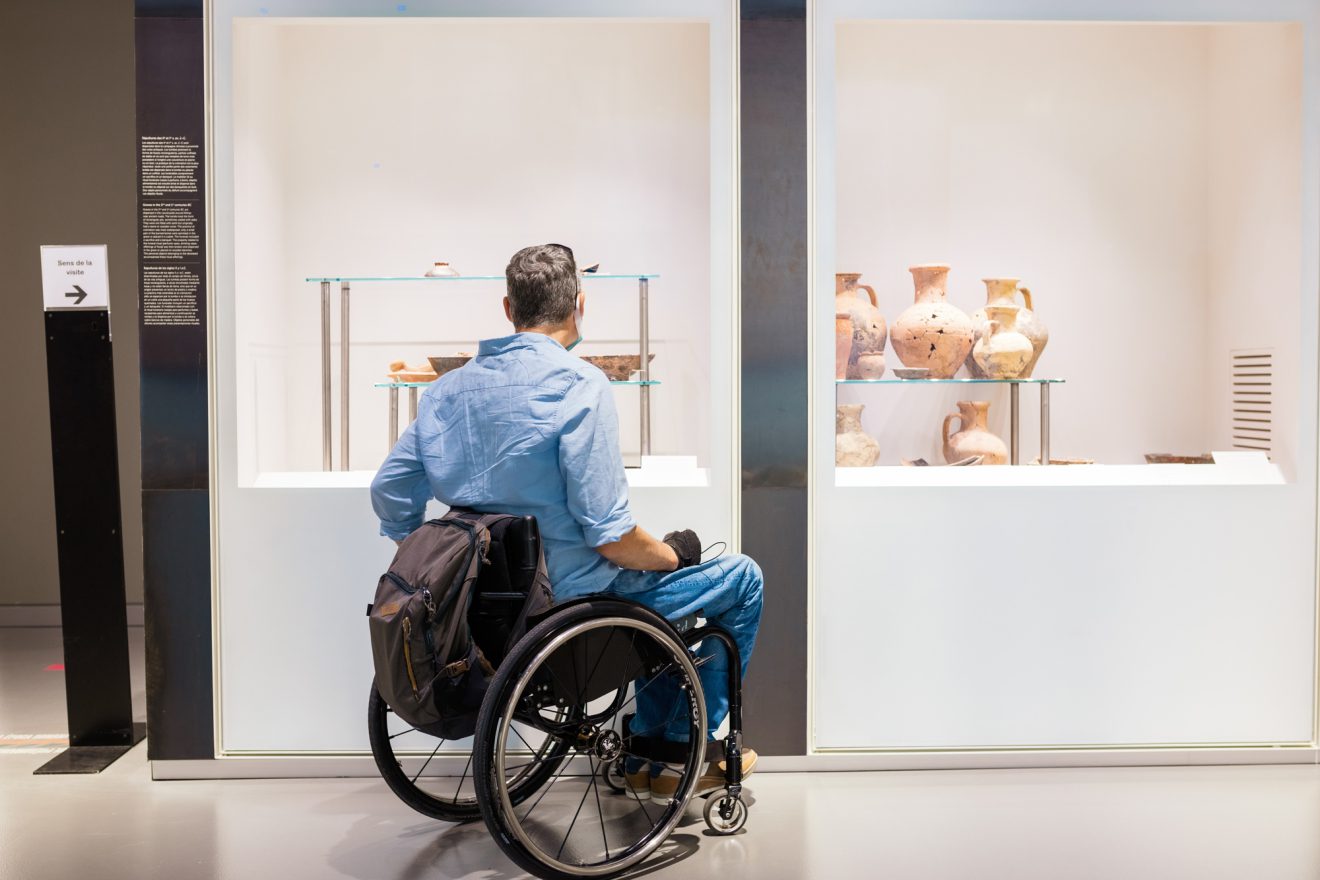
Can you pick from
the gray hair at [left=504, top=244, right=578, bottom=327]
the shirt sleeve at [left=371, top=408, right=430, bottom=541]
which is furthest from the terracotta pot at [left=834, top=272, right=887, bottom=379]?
the shirt sleeve at [left=371, top=408, right=430, bottom=541]

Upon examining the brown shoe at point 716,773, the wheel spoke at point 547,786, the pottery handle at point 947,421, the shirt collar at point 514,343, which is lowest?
the wheel spoke at point 547,786

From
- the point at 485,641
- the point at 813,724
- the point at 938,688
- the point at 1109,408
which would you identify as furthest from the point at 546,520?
the point at 1109,408

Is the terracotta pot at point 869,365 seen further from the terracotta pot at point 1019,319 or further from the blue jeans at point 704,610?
the blue jeans at point 704,610

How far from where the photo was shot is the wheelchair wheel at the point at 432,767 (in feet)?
8.86

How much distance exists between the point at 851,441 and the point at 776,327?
1.52ft

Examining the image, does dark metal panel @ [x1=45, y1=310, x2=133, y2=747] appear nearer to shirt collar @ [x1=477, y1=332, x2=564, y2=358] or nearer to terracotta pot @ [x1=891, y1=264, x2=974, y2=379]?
shirt collar @ [x1=477, y1=332, x2=564, y2=358]

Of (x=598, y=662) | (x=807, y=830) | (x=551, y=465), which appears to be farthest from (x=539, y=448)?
(x=807, y=830)

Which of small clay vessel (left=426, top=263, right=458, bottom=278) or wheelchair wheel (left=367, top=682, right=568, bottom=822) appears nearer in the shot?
wheelchair wheel (left=367, top=682, right=568, bottom=822)

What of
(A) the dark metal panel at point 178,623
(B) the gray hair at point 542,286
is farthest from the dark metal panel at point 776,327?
(A) the dark metal panel at point 178,623

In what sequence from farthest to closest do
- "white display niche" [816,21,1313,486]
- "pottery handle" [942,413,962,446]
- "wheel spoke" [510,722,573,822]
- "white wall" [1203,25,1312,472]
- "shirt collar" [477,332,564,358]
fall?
"white display niche" [816,21,1313,486] < "pottery handle" [942,413,962,446] < "white wall" [1203,25,1312,472] < "wheel spoke" [510,722,573,822] < "shirt collar" [477,332,564,358]

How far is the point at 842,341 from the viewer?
3402mm

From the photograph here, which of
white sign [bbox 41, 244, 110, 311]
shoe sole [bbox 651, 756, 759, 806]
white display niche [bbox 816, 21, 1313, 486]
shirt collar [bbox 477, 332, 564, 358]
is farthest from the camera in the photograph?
white display niche [bbox 816, 21, 1313, 486]

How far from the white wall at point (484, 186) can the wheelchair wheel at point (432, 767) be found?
938mm

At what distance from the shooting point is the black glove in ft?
8.77
